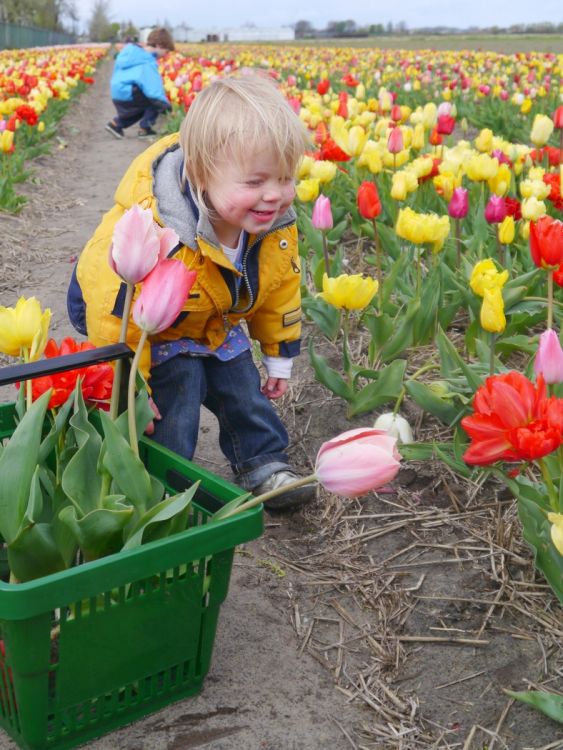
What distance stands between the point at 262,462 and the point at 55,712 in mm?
1083

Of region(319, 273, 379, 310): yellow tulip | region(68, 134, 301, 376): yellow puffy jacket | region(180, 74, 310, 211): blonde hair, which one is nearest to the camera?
region(180, 74, 310, 211): blonde hair

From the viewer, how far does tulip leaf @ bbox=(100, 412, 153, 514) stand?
4.74ft

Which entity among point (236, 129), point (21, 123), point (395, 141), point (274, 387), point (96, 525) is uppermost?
point (236, 129)

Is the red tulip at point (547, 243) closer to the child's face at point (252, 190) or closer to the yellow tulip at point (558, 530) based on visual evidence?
the child's face at point (252, 190)

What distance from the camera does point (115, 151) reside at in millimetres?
9500

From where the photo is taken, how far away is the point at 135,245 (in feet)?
4.91

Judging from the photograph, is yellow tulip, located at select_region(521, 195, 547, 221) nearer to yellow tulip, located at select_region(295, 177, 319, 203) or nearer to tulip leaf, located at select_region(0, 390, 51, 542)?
yellow tulip, located at select_region(295, 177, 319, 203)

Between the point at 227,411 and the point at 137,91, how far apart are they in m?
8.64

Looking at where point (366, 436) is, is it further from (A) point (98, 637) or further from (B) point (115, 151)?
(B) point (115, 151)

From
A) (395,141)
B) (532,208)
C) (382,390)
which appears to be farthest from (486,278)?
(395,141)

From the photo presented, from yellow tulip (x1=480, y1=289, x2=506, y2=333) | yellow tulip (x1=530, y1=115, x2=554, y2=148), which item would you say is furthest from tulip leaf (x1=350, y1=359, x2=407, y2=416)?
yellow tulip (x1=530, y1=115, x2=554, y2=148)

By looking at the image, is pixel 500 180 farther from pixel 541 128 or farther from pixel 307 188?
pixel 541 128

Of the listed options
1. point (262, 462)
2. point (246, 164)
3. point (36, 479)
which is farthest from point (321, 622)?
point (246, 164)

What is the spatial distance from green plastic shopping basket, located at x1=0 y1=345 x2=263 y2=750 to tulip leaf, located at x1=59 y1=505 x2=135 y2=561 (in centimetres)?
7
